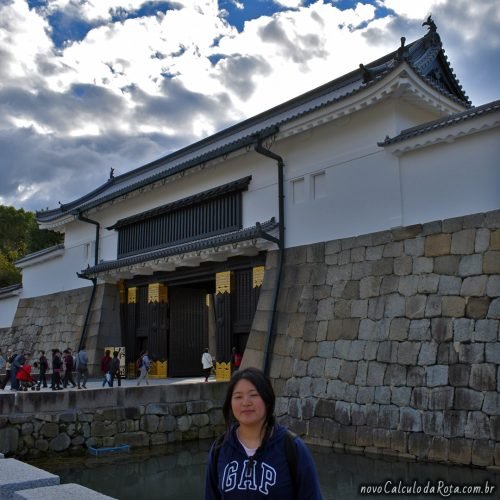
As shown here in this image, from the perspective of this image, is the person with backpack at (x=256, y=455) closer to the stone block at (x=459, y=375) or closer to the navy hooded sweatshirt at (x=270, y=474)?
the navy hooded sweatshirt at (x=270, y=474)

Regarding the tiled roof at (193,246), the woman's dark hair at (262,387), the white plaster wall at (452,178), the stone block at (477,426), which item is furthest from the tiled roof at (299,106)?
the woman's dark hair at (262,387)

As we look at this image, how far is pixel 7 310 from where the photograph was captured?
26.5 meters

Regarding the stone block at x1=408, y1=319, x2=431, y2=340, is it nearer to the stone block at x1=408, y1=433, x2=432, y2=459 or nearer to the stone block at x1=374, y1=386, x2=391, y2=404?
the stone block at x1=374, y1=386, x2=391, y2=404

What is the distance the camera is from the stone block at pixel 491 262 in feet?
30.4

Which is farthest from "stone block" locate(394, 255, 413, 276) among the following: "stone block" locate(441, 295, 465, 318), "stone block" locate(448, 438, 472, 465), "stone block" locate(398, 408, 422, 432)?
"stone block" locate(448, 438, 472, 465)

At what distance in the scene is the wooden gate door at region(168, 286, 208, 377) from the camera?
719 inches

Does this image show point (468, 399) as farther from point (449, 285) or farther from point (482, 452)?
point (449, 285)

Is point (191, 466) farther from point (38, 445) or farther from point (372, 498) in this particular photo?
point (372, 498)

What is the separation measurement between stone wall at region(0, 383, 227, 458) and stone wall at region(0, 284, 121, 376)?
715 cm

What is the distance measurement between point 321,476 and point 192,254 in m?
7.81

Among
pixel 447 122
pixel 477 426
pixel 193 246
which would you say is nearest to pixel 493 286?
pixel 477 426

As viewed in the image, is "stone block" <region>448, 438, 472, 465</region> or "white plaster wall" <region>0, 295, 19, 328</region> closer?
"stone block" <region>448, 438, 472, 465</region>

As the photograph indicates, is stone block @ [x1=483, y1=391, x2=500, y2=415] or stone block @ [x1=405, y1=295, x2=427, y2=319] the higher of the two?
stone block @ [x1=405, y1=295, x2=427, y2=319]

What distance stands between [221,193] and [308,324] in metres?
5.14
